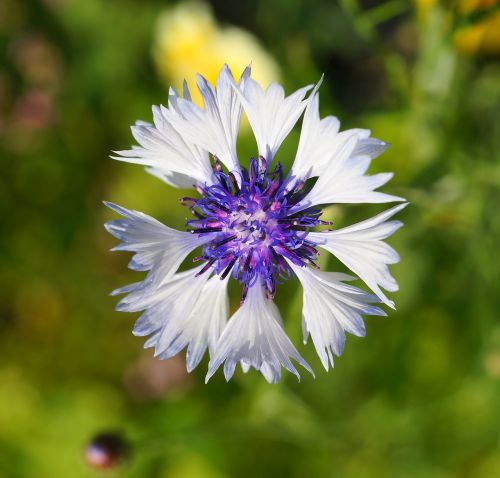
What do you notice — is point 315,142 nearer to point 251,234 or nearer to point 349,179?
point 349,179

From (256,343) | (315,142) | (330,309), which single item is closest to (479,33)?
(315,142)

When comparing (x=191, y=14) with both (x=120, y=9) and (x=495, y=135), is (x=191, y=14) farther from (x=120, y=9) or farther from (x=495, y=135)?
(x=495, y=135)

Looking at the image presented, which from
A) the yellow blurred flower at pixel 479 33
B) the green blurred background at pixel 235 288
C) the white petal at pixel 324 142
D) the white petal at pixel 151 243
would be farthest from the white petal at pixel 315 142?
the yellow blurred flower at pixel 479 33

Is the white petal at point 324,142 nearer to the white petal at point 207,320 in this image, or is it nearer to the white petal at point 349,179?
the white petal at point 349,179

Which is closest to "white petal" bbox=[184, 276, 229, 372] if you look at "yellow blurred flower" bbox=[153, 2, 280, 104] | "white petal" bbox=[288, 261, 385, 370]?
"white petal" bbox=[288, 261, 385, 370]

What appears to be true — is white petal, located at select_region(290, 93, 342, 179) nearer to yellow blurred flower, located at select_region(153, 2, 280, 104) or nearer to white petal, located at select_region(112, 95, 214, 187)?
white petal, located at select_region(112, 95, 214, 187)

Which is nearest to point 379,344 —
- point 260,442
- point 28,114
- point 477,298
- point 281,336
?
point 477,298
